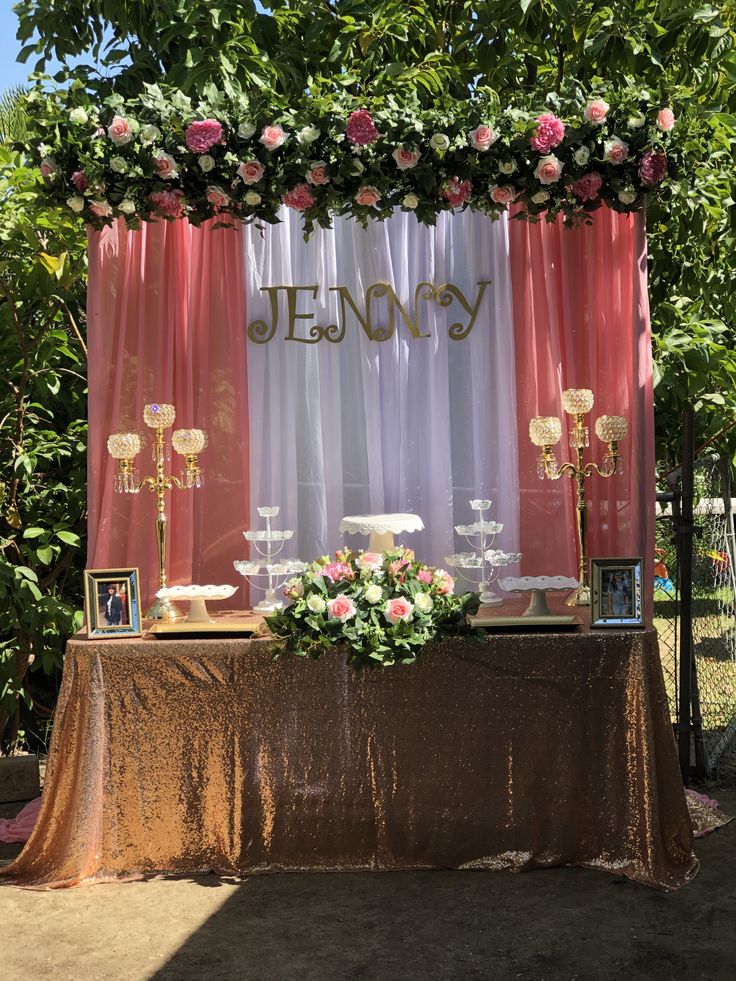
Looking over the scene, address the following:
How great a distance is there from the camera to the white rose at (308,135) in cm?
390

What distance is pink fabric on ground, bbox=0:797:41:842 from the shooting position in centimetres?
420

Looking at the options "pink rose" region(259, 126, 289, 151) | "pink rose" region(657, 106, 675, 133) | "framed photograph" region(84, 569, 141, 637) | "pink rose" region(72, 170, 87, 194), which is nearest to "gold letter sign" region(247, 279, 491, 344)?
"pink rose" region(259, 126, 289, 151)

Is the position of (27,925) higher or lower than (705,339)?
lower

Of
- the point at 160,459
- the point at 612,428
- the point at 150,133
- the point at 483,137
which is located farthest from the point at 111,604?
the point at 483,137

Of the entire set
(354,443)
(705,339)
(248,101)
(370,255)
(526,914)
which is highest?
(248,101)

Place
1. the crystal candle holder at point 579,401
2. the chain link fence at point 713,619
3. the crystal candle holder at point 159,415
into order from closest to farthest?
the crystal candle holder at point 579,401 → the crystal candle holder at point 159,415 → the chain link fence at point 713,619

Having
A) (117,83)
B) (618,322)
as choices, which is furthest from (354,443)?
(117,83)

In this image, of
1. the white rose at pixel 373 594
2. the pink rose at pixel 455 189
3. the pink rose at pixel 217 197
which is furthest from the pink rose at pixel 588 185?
the white rose at pixel 373 594

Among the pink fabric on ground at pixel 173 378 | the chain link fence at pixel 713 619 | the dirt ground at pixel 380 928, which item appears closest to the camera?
the dirt ground at pixel 380 928

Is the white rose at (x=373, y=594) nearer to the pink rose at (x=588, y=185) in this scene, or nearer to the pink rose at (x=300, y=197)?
the pink rose at (x=300, y=197)

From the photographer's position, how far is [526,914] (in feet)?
11.1

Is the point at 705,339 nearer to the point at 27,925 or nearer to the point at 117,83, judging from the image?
the point at 117,83

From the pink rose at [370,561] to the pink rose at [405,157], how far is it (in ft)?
4.20

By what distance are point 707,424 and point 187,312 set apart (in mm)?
2125
